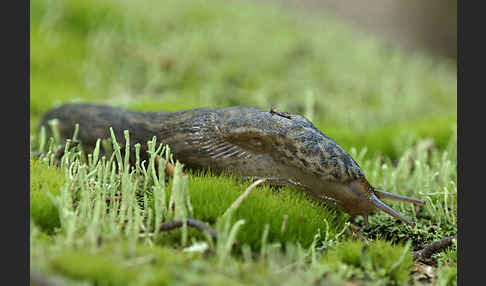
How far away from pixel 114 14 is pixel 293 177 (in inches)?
204

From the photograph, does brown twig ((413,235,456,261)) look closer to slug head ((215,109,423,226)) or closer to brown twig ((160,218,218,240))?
slug head ((215,109,423,226))

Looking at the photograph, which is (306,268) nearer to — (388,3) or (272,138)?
(272,138)

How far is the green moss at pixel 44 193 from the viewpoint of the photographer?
226 cm

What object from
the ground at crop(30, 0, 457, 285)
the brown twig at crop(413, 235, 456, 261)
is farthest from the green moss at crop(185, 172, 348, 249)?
the brown twig at crop(413, 235, 456, 261)

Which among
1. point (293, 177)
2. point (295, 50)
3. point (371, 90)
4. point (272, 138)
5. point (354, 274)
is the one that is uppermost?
point (295, 50)

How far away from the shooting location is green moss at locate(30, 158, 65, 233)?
2.26m

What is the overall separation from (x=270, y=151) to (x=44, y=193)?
123 centimetres

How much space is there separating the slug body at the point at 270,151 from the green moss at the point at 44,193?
28.7 inches

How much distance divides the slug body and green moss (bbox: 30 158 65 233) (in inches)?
28.7

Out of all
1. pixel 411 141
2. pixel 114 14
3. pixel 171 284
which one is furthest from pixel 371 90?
pixel 171 284

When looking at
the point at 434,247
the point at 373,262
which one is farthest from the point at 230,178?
the point at 434,247

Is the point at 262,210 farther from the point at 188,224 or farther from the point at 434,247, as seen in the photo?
the point at 434,247

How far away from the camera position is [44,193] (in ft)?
7.79

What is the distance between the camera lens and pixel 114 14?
23.1ft
